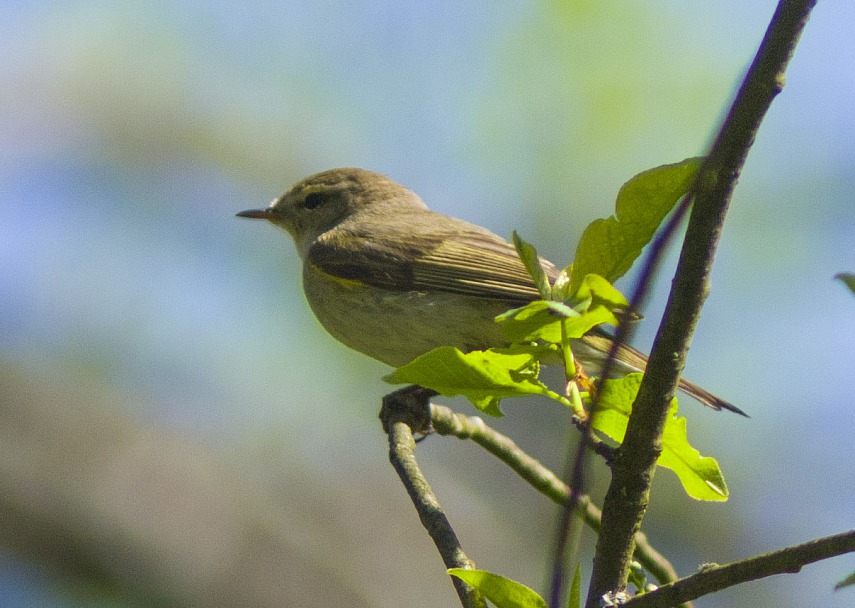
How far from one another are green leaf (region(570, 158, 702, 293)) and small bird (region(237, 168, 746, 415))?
197 centimetres

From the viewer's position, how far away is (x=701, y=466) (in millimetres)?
1635

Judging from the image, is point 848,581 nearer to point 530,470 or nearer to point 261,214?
point 530,470

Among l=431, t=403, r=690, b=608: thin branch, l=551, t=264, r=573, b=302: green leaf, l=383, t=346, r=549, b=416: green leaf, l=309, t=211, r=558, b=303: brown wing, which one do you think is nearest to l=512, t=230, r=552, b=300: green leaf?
l=551, t=264, r=573, b=302: green leaf

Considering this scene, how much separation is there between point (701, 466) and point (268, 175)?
7460 mm

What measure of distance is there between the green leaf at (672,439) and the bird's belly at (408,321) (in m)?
2.26

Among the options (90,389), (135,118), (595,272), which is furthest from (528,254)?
(135,118)

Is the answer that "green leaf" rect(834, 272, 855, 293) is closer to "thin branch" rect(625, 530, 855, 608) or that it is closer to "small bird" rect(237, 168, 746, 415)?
"thin branch" rect(625, 530, 855, 608)

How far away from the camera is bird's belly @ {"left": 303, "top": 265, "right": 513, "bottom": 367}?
4.04 m

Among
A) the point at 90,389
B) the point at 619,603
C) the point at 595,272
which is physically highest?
the point at 595,272

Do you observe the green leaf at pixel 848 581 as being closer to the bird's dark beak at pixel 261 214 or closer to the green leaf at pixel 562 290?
the green leaf at pixel 562 290

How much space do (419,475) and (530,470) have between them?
42cm

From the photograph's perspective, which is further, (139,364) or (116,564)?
(139,364)

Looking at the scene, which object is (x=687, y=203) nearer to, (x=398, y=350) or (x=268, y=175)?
(x=398, y=350)

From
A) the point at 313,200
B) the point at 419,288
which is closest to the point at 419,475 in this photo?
the point at 419,288
